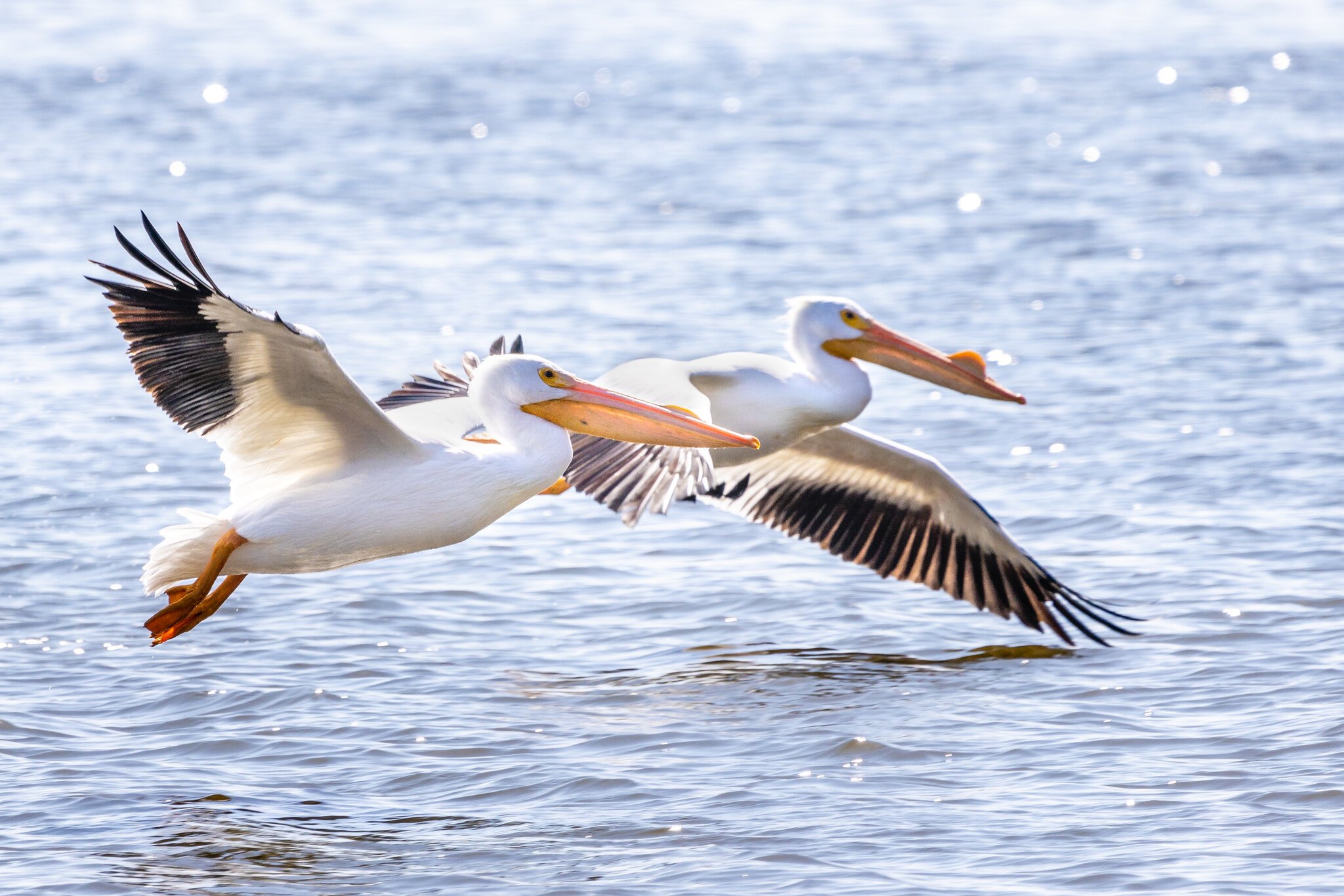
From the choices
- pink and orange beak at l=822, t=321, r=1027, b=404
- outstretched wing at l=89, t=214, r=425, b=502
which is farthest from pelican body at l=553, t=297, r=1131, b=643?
outstretched wing at l=89, t=214, r=425, b=502

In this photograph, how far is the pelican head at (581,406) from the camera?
568 cm

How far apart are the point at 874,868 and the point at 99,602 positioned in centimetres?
393

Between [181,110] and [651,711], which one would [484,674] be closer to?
[651,711]

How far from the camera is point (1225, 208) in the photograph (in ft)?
54.9

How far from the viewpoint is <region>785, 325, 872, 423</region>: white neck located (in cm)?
761

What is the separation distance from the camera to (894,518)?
330 inches

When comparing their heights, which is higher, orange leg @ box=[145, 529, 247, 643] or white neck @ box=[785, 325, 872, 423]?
white neck @ box=[785, 325, 872, 423]

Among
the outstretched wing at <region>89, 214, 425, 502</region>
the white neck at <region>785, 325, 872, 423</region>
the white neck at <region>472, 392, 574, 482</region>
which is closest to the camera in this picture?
the outstretched wing at <region>89, 214, 425, 502</region>

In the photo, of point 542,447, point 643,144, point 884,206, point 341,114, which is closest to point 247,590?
point 542,447

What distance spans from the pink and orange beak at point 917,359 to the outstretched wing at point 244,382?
112 inches

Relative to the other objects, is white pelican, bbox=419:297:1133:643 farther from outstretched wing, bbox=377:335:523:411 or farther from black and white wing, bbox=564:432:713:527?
outstretched wing, bbox=377:335:523:411

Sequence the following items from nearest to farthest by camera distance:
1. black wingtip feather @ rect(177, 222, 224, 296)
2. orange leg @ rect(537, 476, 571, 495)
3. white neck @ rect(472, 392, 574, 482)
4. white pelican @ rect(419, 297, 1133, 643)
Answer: black wingtip feather @ rect(177, 222, 224, 296), white neck @ rect(472, 392, 574, 482), orange leg @ rect(537, 476, 571, 495), white pelican @ rect(419, 297, 1133, 643)

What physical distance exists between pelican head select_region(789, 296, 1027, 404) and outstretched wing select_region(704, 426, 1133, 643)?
0.34m

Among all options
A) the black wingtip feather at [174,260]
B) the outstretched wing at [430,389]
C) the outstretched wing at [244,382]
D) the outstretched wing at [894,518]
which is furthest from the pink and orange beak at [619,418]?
the outstretched wing at [894,518]
